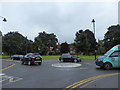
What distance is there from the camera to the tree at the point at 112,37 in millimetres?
55219

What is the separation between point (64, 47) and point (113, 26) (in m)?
Answer: 30.7

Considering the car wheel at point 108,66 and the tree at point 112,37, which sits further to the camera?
the tree at point 112,37

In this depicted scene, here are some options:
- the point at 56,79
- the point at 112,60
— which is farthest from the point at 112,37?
the point at 56,79

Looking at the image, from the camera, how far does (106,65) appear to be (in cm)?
1228

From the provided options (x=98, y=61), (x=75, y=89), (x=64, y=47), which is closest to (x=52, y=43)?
(x=64, y=47)

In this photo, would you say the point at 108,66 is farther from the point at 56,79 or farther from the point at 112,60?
the point at 56,79

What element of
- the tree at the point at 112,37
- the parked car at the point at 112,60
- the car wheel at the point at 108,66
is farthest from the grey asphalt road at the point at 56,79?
the tree at the point at 112,37

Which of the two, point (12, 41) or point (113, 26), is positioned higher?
point (113, 26)


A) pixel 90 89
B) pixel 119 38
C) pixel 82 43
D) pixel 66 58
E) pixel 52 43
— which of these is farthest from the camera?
pixel 52 43

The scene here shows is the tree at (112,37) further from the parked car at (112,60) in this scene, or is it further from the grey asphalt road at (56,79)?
the grey asphalt road at (56,79)

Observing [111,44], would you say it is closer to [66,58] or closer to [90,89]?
[66,58]

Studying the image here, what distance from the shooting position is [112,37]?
2277 inches

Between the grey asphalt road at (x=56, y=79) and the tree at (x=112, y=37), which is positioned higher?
the tree at (x=112, y=37)

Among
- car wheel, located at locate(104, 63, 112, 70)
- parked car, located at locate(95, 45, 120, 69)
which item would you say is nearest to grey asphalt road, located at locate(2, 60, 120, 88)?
car wheel, located at locate(104, 63, 112, 70)
